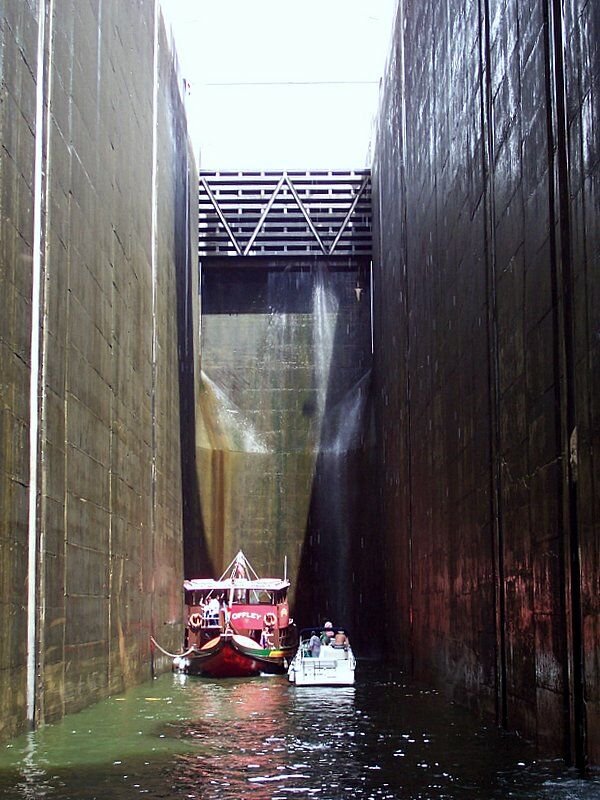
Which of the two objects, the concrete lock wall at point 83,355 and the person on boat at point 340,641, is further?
the person on boat at point 340,641

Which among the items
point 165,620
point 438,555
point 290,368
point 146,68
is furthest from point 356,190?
point 438,555

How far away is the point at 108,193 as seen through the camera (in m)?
18.8

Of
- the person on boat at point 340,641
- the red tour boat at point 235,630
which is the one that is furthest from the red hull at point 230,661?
the person on boat at point 340,641

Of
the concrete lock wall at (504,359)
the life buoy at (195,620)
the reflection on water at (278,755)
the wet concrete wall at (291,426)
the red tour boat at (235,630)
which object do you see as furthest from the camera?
the wet concrete wall at (291,426)

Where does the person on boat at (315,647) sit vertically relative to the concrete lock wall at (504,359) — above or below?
below

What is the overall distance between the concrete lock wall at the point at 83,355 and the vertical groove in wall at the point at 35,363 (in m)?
0.03

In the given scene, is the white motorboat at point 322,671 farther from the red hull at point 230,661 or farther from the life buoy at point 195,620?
the life buoy at point 195,620

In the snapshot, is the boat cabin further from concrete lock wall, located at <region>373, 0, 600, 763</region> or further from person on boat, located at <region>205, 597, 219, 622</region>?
concrete lock wall, located at <region>373, 0, 600, 763</region>

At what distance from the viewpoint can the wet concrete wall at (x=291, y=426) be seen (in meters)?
31.7

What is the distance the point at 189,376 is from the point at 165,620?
754cm

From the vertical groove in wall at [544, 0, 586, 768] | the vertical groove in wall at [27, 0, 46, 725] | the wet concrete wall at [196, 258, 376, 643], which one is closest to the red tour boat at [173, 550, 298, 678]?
the wet concrete wall at [196, 258, 376, 643]

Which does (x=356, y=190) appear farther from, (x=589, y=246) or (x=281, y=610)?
(x=589, y=246)

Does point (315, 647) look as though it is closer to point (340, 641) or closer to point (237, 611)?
point (340, 641)

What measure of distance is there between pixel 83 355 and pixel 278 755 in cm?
708
